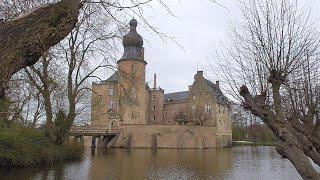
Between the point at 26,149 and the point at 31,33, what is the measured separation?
16245 millimetres

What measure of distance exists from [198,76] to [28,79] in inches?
1429

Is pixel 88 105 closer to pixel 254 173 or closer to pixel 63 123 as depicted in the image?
pixel 63 123

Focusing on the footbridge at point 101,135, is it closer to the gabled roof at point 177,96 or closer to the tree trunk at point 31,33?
the gabled roof at point 177,96

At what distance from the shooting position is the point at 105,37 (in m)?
19.8

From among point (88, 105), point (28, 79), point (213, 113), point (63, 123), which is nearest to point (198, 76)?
point (213, 113)

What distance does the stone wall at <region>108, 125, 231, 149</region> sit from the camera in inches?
1812

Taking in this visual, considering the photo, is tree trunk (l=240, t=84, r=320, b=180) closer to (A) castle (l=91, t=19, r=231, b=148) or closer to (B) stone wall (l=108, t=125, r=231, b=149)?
(A) castle (l=91, t=19, r=231, b=148)

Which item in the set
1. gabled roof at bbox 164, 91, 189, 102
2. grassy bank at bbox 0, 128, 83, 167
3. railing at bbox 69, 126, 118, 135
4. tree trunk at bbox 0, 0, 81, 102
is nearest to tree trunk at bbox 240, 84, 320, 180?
tree trunk at bbox 0, 0, 81, 102

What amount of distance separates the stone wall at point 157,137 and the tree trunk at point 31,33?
42878mm

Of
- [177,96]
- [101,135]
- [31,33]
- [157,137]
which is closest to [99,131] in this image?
[101,135]

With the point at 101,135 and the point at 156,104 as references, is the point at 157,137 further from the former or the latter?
the point at 156,104

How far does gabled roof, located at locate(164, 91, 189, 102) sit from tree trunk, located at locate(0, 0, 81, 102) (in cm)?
5775

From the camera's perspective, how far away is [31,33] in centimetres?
300

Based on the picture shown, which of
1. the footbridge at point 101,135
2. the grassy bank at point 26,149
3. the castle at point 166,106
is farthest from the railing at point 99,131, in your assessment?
the grassy bank at point 26,149
